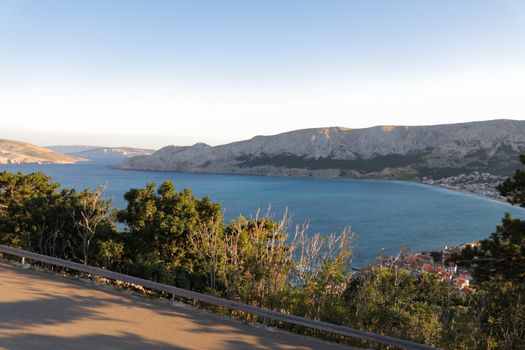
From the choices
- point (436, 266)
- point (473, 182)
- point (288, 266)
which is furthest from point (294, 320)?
point (473, 182)

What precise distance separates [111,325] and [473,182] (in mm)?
173342

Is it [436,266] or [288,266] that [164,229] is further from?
[436,266]

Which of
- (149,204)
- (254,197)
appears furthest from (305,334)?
(254,197)

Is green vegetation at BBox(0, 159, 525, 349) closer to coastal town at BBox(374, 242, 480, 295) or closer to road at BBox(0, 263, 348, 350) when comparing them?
coastal town at BBox(374, 242, 480, 295)

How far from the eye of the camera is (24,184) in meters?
25.5

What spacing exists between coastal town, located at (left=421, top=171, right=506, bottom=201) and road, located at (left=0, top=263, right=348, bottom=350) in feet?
467

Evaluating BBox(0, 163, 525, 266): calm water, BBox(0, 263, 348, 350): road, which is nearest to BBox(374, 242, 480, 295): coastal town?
BBox(0, 263, 348, 350): road

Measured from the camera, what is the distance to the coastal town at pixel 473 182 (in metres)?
130

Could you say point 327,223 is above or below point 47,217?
below

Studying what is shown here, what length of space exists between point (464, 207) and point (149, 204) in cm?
10955

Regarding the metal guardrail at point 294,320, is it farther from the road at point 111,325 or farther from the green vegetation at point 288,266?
the green vegetation at point 288,266

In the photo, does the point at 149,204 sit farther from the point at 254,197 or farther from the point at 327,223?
the point at 254,197

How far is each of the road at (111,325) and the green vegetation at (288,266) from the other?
1.62 m

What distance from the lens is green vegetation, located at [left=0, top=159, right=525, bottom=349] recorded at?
23.9ft
